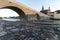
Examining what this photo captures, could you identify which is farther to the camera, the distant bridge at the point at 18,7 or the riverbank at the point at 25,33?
the distant bridge at the point at 18,7

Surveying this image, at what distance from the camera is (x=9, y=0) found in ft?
32.7

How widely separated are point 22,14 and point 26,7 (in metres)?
0.67

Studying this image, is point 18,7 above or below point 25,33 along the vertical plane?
Result: above

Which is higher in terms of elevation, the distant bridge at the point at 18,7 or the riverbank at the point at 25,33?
the distant bridge at the point at 18,7

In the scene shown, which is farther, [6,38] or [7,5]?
[7,5]

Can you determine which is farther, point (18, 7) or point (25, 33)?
point (18, 7)

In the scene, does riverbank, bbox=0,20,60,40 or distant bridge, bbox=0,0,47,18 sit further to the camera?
distant bridge, bbox=0,0,47,18

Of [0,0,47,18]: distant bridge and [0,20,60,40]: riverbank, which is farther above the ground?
[0,0,47,18]: distant bridge

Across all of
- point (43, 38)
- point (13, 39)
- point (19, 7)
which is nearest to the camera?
point (13, 39)

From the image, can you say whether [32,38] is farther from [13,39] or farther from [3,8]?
[3,8]

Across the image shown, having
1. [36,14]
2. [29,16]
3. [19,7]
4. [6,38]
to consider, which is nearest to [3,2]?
[19,7]

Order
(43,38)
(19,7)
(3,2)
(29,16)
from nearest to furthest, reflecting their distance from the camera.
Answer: (43,38), (3,2), (19,7), (29,16)

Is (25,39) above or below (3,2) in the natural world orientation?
below

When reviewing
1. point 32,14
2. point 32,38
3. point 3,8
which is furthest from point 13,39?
point 32,14
